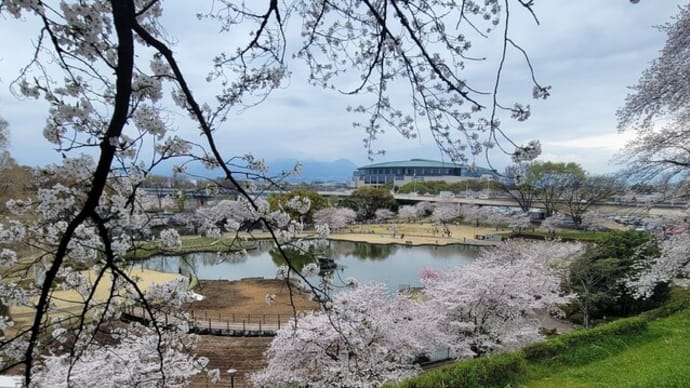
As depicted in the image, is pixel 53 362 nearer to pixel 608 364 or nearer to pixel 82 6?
pixel 82 6

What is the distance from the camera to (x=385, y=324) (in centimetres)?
723

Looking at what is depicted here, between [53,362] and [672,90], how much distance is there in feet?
31.3

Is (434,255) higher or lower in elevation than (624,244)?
lower

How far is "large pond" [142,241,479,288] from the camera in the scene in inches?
699

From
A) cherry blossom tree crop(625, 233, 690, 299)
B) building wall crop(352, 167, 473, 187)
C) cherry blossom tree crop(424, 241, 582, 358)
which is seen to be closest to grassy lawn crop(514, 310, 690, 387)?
cherry blossom tree crop(625, 233, 690, 299)

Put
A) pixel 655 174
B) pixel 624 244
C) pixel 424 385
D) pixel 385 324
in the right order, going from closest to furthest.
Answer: pixel 424 385
pixel 655 174
pixel 385 324
pixel 624 244

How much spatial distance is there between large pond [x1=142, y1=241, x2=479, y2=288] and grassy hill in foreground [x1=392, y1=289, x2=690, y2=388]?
10.2m

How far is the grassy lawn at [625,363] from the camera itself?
3756 mm

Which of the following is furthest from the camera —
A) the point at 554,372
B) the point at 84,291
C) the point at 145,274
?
the point at 145,274

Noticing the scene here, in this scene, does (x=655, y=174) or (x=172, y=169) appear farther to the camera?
(x=655, y=174)

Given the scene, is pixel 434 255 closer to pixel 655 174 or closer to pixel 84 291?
pixel 655 174

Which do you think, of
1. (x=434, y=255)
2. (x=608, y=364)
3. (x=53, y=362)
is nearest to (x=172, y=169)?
(x=608, y=364)

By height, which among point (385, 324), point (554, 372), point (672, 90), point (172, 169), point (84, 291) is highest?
point (672, 90)

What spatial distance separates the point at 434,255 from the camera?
22656 millimetres
